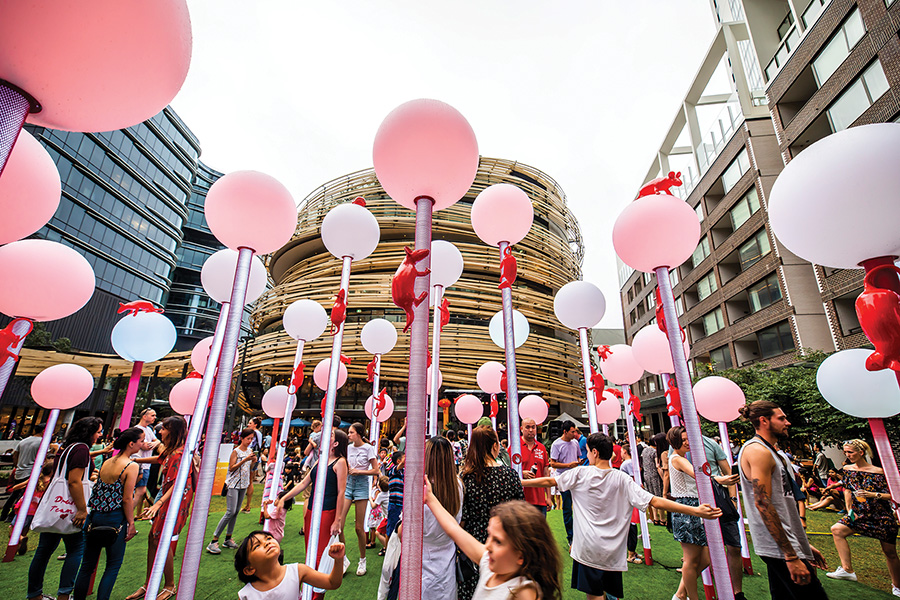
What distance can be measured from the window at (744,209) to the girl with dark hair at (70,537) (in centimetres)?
2959

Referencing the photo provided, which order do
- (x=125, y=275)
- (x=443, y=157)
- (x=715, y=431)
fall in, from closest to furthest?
1. (x=443, y=157)
2. (x=715, y=431)
3. (x=125, y=275)

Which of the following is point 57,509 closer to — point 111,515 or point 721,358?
point 111,515

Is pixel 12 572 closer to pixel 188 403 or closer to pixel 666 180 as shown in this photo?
pixel 188 403

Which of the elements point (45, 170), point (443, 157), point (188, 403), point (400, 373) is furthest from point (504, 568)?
point (400, 373)

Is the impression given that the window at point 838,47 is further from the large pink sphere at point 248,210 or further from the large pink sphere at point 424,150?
the large pink sphere at point 248,210

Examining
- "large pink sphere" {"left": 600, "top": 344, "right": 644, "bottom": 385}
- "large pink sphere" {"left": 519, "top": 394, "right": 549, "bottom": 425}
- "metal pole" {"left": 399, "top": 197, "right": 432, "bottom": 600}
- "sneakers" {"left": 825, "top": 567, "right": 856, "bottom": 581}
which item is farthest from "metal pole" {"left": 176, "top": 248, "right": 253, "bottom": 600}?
"sneakers" {"left": 825, "top": 567, "right": 856, "bottom": 581}

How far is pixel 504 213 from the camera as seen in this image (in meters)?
3.95

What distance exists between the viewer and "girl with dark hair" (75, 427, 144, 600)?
3363 millimetres

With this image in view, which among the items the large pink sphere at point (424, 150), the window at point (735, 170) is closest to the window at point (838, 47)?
the window at point (735, 170)

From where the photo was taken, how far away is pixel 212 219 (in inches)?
122

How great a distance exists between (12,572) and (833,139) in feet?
28.1

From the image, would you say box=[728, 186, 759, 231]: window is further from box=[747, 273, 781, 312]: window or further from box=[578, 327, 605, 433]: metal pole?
box=[578, 327, 605, 433]: metal pole

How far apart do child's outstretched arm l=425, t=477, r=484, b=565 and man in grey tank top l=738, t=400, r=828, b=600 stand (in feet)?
6.93

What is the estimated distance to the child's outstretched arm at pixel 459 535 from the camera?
1948 millimetres
